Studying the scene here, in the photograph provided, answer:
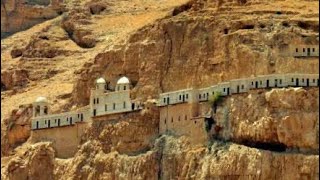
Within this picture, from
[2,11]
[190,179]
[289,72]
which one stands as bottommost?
[190,179]

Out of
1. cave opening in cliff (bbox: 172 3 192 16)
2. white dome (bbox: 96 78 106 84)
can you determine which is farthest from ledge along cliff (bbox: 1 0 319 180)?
white dome (bbox: 96 78 106 84)

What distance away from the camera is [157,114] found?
10050cm

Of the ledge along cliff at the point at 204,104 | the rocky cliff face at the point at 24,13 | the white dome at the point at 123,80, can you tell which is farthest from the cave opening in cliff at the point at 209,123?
the rocky cliff face at the point at 24,13

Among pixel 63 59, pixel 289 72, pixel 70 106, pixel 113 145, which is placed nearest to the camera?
pixel 289 72

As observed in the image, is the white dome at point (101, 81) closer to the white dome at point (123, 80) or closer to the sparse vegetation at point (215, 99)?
the white dome at point (123, 80)

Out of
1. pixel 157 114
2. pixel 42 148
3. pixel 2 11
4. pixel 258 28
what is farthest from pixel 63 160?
pixel 2 11

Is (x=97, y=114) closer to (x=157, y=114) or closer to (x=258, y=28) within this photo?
Answer: (x=157, y=114)

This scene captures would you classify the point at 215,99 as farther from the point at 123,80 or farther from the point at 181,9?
the point at 181,9

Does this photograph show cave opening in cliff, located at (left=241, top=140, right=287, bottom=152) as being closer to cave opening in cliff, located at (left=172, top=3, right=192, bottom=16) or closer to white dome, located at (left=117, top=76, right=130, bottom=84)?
white dome, located at (left=117, top=76, right=130, bottom=84)

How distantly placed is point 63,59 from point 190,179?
3410 centimetres

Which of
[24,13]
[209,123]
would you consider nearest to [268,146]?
[209,123]

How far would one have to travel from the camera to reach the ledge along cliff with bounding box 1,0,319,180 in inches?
3600

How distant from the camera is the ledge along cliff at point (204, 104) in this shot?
9144 centimetres

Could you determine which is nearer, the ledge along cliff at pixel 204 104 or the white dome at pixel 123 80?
the ledge along cliff at pixel 204 104
